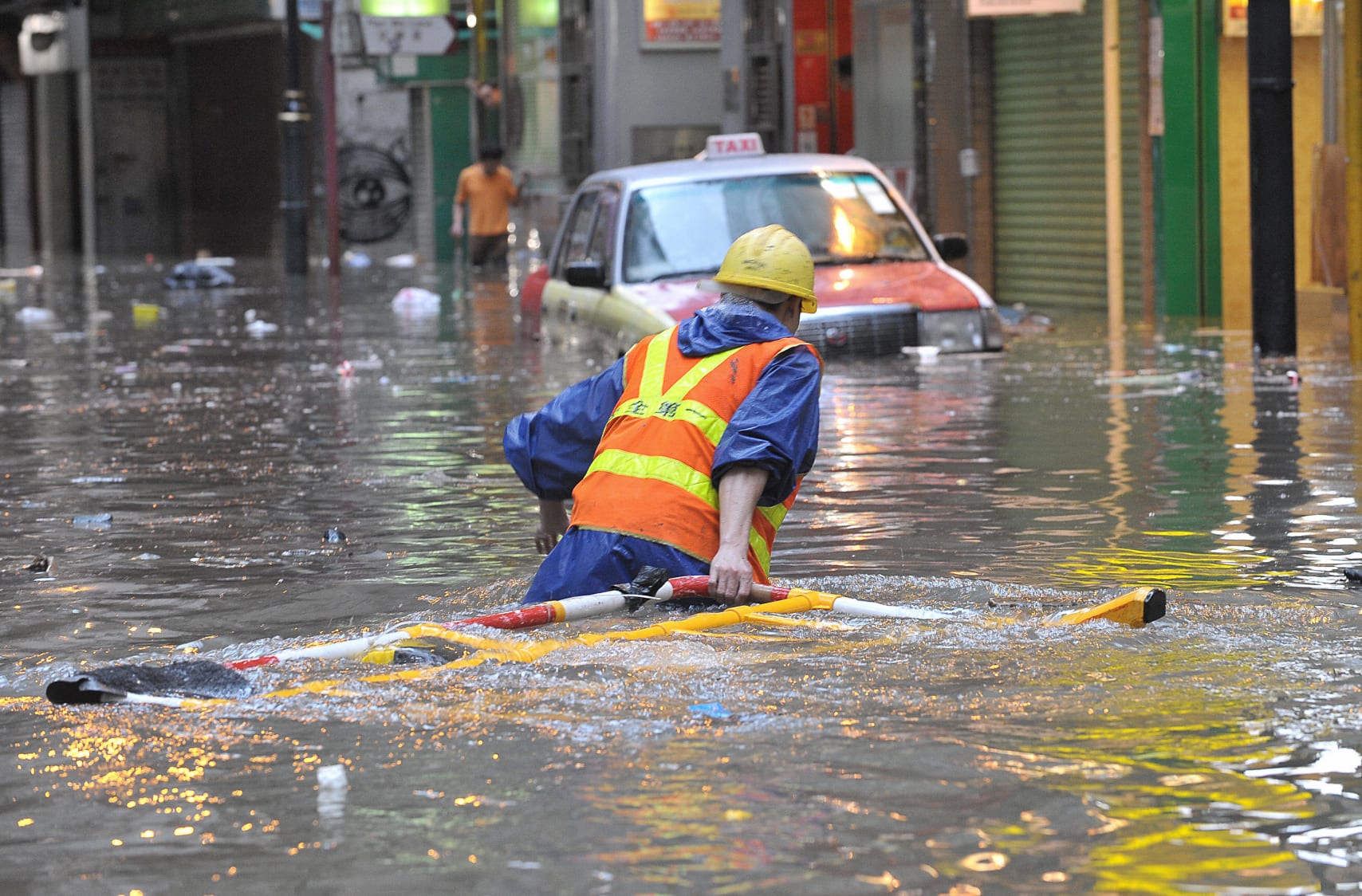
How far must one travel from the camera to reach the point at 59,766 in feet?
15.9

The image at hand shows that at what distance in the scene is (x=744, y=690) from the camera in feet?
17.2

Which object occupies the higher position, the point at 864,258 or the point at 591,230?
the point at 591,230

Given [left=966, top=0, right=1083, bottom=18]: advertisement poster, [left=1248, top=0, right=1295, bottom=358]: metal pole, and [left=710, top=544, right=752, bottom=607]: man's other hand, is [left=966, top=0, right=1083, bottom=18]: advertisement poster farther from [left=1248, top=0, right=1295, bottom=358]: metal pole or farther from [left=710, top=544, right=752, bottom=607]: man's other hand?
[left=710, top=544, right=752, bottom=607]: man's other hand

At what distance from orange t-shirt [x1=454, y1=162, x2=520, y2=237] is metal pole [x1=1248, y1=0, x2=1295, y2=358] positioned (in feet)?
43.0

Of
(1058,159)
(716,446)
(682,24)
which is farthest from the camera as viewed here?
(682,24)

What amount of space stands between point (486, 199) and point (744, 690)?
21.1m

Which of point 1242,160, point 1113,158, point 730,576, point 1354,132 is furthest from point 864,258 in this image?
point 730,576

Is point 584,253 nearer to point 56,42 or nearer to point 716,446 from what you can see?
point 716,446

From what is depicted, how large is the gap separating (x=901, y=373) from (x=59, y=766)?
879 cm

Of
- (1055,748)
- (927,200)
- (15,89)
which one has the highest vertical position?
(15,89)

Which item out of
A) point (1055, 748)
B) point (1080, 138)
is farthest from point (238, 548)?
point (1080, 138)

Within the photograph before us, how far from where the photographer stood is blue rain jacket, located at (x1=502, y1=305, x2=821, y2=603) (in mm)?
5613

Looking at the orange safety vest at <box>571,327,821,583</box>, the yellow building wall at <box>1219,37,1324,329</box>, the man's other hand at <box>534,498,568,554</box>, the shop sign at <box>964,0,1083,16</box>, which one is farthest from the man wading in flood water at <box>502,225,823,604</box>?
the shop sign at <box>964,0,1083,16</box>

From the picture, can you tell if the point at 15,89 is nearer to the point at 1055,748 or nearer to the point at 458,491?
the point at 458,491
